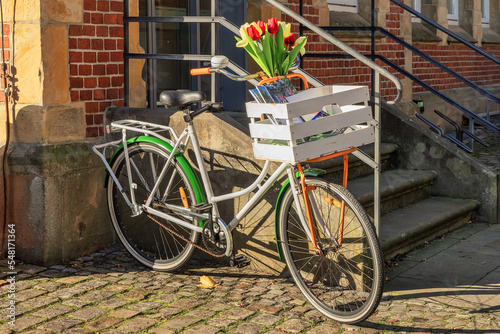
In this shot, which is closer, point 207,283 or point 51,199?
point 207,283

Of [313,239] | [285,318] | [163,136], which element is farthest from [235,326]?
[163,136]

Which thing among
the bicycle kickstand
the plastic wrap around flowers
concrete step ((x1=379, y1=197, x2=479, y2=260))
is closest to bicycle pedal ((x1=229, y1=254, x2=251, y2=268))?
the bicycle kickstand

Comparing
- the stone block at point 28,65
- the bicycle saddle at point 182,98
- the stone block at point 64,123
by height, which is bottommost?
the stone block at point 64,123

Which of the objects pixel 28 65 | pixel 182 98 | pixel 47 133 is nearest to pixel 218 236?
pixel 182 98

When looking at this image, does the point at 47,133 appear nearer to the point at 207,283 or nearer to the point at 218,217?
the point at 218,217

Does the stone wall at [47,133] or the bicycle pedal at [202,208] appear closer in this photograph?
the bicycle pedal at [202,208]

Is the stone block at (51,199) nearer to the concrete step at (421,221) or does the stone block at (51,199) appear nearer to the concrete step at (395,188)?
the concrete step at (395,188)

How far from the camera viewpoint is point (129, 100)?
621 centimetres

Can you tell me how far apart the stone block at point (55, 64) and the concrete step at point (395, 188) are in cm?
224

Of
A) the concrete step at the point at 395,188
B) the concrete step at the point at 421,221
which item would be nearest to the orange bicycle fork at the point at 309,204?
the concrete step at the point at 421,221

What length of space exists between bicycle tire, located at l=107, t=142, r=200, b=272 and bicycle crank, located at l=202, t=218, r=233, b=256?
20cm

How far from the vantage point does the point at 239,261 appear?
5.41 m

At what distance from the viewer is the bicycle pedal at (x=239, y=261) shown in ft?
17.7

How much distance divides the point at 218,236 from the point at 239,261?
1.53 feet
